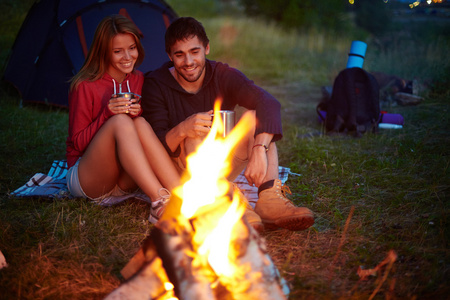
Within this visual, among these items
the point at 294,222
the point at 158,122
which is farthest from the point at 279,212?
the point at 158,122

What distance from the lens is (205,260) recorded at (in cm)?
177

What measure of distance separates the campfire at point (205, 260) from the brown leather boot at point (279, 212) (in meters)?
0.57

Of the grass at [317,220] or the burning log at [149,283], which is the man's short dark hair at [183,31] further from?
the burning log at [149,283]

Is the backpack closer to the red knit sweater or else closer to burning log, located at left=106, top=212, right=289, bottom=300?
the red knit sweater

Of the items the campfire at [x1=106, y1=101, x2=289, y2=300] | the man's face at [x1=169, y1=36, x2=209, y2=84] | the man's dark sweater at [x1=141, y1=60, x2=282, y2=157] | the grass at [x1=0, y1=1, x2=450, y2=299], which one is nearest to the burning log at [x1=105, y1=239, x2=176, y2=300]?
the campfire at [x1=106, y1=101, x2=289, y2=300]

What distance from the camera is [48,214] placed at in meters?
2.72

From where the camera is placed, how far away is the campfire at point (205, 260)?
1.68 meters

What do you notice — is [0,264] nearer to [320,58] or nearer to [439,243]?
[439,243]

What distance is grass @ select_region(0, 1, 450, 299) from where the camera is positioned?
199 cm

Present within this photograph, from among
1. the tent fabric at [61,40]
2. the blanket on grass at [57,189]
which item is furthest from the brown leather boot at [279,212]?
the tent fabric at [61,40]

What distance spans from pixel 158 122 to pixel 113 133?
407mm

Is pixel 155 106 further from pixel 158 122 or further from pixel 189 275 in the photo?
pixel 189 275

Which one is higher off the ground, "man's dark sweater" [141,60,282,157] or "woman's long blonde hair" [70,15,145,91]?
"woman's long blonde hair" [70,15,145,91]

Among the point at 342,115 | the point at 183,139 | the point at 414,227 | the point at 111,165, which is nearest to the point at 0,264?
the point at 111,165
